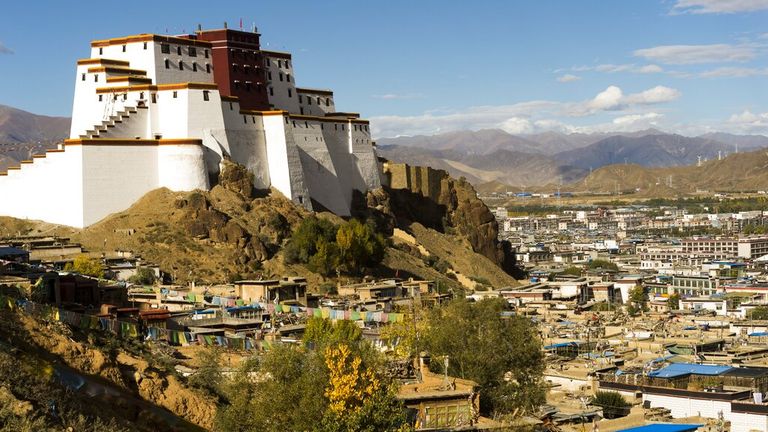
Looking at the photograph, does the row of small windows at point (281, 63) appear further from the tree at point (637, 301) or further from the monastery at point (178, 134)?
the tree at point (637, 301)

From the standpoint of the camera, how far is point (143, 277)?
52031mm

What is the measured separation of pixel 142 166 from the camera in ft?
202

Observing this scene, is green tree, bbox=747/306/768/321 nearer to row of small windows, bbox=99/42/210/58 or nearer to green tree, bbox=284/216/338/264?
green tree, bbox=284/216/338/264

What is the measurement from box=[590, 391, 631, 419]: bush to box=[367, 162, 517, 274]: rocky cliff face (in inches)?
1876

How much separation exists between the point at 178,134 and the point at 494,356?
37575 mm

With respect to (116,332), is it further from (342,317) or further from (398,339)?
(342,317)

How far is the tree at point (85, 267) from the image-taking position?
159ft

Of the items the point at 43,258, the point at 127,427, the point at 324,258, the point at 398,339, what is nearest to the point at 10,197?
the point at 43,258

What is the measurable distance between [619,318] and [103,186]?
2494 centimetres

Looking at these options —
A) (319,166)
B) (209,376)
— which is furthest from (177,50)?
(209,376)

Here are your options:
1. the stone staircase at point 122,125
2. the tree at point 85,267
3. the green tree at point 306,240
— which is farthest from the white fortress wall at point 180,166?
the tree at point 85,267

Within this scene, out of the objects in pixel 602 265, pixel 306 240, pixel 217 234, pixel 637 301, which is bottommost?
pixel 602 265

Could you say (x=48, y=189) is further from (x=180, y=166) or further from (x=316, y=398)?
(x=316, y=398)

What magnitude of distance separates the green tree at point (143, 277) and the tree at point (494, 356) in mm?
22462
